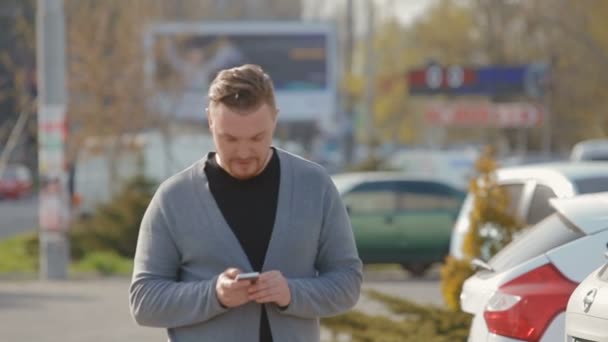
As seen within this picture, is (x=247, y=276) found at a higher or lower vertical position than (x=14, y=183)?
higher

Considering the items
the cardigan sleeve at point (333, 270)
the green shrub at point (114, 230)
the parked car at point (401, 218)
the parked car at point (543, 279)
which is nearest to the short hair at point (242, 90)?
the cardigan sleeve at point (333, 270)

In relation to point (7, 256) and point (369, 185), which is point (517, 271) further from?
point (7, 256)

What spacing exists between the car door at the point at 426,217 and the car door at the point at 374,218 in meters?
0.14

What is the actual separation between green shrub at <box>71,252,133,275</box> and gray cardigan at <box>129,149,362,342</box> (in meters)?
17.8

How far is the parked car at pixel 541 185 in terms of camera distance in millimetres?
11477

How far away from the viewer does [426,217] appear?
2195 cm

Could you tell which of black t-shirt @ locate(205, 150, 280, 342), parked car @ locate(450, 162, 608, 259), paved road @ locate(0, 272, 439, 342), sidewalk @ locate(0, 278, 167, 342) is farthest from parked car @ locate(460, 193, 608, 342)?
sidewalk @ locate(0, 278, 167, 342)

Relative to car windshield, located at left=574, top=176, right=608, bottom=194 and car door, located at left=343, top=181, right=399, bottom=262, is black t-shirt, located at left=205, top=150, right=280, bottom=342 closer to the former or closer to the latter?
car windshield, located at left=574, top=176, right=608, bottom=194

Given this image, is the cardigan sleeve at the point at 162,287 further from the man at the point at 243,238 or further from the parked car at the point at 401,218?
the parked car at the point at 401,218

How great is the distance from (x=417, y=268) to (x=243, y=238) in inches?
694

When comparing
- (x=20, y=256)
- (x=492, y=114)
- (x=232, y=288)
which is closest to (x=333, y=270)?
(x=232, y=288)

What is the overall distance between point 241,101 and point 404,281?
55.1ft

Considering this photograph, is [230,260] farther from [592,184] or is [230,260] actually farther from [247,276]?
[592,184]

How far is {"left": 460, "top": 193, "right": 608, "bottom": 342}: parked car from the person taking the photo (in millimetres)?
6777
